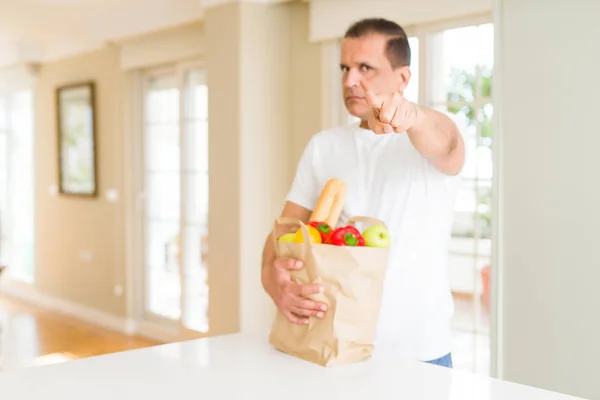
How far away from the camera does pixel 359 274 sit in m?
1.48

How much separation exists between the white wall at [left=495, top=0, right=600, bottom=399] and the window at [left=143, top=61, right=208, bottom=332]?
10.6ft

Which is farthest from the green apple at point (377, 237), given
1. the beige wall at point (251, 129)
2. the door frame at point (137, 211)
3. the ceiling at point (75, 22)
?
the door frame at point (137, 211)

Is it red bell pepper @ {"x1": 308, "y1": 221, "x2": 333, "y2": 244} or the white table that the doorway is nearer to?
the white table

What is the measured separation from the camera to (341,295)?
4.87 ft

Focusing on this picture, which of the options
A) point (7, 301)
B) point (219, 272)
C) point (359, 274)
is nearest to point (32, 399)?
point (359, 274)

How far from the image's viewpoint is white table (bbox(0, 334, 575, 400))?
1.36 meters

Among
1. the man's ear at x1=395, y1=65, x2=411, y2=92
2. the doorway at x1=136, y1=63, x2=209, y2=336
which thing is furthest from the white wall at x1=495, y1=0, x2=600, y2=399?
the doorway at x1=136, y1=63, x2=209, y2=336

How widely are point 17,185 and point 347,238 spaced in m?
7.18

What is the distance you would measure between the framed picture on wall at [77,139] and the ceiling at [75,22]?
387 mm

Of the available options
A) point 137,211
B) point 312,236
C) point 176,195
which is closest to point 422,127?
point 312,236

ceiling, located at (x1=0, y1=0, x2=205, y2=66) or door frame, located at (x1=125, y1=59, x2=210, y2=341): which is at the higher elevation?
ceiling, located at (x1=0, y1=0, x2=205, y2=66)

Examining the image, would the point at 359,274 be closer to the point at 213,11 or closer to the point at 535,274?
the point at 535,274

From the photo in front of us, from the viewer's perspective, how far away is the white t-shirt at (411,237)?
1.78 meters

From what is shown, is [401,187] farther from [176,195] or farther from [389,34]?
[176,195]
